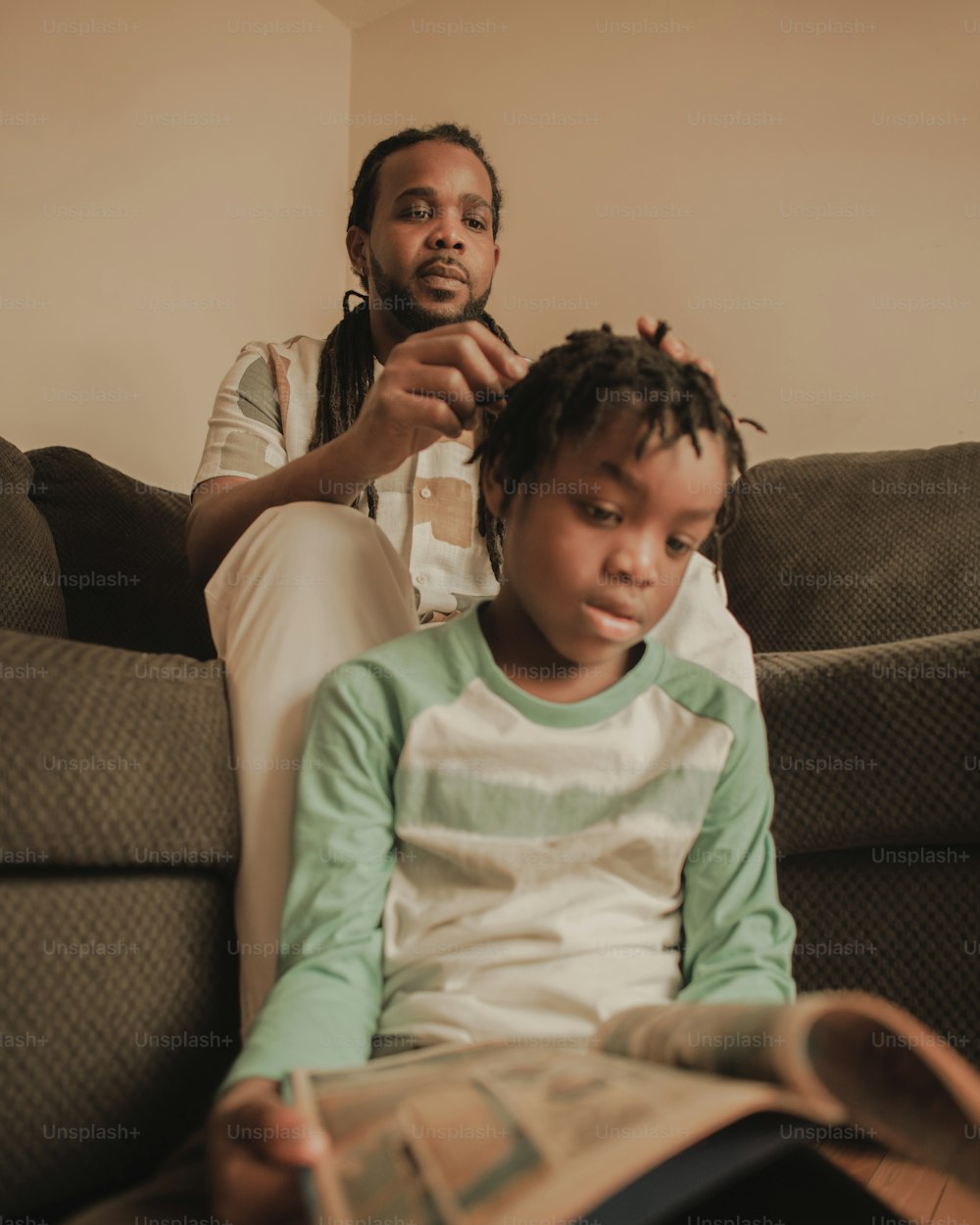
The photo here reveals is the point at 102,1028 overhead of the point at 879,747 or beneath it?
beneath

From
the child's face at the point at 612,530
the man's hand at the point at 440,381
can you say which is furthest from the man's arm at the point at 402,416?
the child's face at the point at 612,530

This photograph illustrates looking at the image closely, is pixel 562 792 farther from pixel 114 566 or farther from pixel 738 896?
pixel 114 566

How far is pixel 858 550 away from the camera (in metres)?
1.43

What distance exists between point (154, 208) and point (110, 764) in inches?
62.9

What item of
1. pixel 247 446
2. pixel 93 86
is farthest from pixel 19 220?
pixel 247 446

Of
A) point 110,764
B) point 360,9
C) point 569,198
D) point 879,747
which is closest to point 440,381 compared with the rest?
point 110,764

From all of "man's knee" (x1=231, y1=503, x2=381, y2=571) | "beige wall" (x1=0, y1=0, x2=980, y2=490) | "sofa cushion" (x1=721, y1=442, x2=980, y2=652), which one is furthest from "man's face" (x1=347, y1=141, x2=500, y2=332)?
"beige wall" (x1=0, y1=0, x2=980, y2=490)

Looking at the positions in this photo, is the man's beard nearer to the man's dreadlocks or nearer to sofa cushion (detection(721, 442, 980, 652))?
the man's dreadlocks

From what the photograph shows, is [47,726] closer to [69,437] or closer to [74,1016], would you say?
[74,1016]

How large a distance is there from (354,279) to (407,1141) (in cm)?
242

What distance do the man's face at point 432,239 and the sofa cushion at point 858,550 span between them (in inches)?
19.8

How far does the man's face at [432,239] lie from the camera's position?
4.42ft

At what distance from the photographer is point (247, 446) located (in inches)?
47.8

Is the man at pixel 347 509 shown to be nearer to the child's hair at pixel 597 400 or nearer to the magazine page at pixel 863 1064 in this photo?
the child's hair at pixel 597 400
